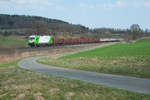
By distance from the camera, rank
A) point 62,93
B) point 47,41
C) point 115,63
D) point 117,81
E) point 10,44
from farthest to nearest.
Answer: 1. point 47,41
2. point 10,44
3. point 115,63
4. point 117,81
5. point 62,93

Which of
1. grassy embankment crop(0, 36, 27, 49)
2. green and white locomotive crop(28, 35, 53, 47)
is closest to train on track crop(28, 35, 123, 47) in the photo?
green and white locomotive crop(28, 35, 53, 47)

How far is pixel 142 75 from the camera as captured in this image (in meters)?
11.8

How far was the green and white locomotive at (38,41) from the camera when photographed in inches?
1917

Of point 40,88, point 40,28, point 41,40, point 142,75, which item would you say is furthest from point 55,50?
point 40,28

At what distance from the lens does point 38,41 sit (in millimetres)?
49750

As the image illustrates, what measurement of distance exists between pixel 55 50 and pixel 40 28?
59.0 m

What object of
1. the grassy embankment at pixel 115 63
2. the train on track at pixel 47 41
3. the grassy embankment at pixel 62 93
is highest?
the train on track at pixel 47 41

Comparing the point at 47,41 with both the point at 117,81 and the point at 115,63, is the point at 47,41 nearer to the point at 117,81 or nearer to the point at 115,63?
the point at 115,63

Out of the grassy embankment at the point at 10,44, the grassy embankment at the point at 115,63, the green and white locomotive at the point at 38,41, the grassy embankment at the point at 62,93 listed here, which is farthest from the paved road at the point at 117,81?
the green and white locomotive at the point at 38,41

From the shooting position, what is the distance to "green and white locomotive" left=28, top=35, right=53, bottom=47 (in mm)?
48684

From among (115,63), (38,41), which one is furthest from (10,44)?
(115,63)

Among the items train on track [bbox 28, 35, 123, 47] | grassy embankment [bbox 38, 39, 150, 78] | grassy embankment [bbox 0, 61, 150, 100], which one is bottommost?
grassy embankment [bbox 38, 39, 150, 78]

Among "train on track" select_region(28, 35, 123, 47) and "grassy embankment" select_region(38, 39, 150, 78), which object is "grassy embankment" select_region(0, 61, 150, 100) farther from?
"train on track" select_region(28, 35, 123, 47)

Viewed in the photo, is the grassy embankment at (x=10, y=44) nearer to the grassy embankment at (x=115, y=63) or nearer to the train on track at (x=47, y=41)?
the train on track at (x=47, y=41)
